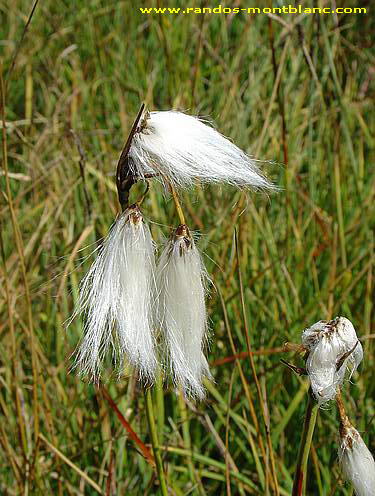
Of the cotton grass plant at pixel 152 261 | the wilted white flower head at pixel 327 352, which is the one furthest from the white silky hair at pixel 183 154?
the wilted white flower head at pixel 327 352

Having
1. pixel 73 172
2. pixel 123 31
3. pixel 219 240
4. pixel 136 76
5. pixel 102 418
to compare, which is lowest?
pixel 102 418

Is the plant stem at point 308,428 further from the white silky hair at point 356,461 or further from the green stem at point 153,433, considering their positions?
the green stem at point 153,433

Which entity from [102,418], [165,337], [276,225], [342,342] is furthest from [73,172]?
[342,342]

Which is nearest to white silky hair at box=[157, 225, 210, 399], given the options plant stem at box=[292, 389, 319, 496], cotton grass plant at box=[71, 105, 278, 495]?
cotton grass plant at box=[71, 105, 278, 495]

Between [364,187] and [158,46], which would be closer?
[364,187]

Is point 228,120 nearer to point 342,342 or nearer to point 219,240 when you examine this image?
point 219,240

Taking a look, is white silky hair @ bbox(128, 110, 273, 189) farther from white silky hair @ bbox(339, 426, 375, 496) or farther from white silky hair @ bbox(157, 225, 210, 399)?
white silky hair @ bbox(339, 426, 375, 496)
